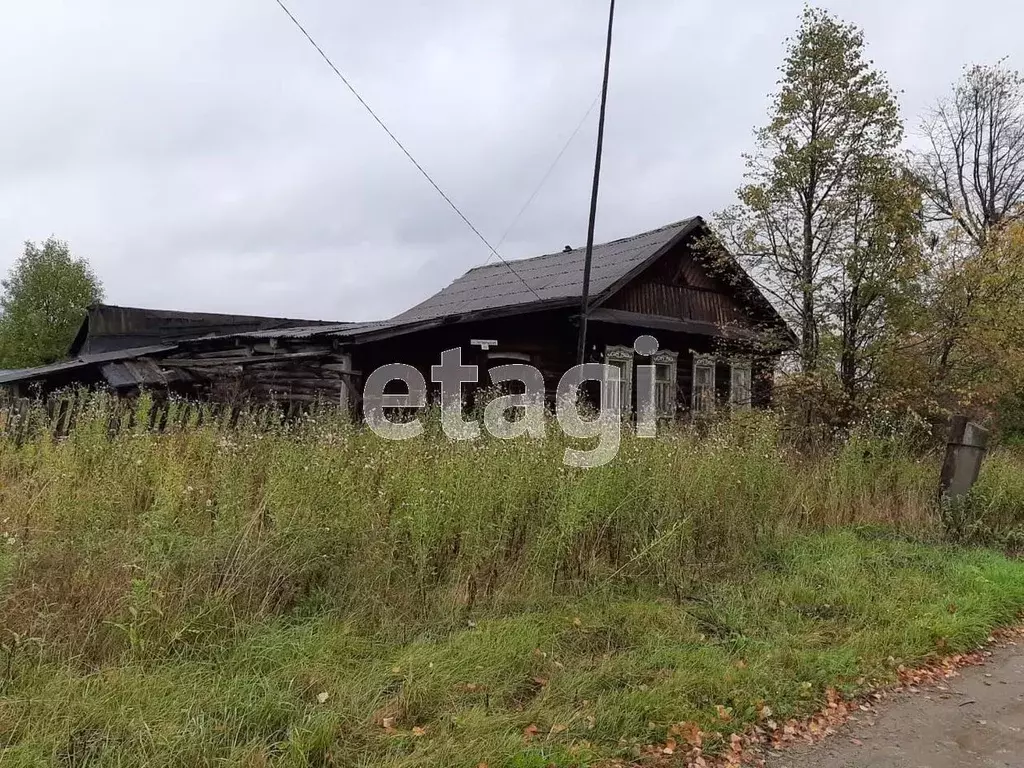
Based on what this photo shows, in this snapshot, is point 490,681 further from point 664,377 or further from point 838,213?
point 664,377

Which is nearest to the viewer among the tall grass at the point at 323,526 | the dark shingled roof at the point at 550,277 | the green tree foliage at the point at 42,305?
the tall grass at the point at 323,526

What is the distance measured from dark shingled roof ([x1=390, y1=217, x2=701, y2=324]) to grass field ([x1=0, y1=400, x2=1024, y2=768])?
7.33 m

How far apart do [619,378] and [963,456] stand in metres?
7.31

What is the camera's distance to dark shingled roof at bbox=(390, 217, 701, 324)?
13.9 meters

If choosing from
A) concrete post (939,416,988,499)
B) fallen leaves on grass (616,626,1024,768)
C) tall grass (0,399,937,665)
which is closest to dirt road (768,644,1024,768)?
fallen leaves on grass (616,626,1024,768)

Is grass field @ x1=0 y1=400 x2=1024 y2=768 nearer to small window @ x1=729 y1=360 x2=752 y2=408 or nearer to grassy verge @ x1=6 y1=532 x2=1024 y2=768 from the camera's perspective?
grassy verge @ x1=6 y1=532 x2=1024 y2=768

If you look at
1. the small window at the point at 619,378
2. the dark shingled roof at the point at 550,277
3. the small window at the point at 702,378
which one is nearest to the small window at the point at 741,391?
the small window at the point at 702,378

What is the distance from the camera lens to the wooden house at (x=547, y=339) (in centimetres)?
1143

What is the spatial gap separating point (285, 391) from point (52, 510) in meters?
8.49

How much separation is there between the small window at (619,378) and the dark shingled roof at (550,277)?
1.66m

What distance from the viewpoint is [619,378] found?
46.7 ft

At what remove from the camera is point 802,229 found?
10102 millimetres

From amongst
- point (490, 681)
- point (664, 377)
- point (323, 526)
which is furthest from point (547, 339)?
Result: point (490, 681)

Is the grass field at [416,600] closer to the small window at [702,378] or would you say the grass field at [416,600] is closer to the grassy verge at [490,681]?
the grassy verge at [490,681]
